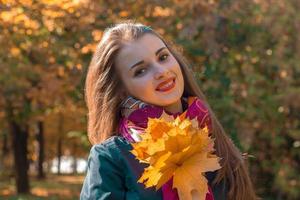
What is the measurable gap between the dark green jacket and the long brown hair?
0.19 metres

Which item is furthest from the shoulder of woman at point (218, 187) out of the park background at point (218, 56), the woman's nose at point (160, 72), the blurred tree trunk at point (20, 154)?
the blurred tree trunk at point (20, 154)

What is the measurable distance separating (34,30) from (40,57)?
1.75m

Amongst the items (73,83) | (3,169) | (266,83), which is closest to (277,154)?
(266,83)

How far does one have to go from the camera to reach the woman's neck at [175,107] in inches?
81.8

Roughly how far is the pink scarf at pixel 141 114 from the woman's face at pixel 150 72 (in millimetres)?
37

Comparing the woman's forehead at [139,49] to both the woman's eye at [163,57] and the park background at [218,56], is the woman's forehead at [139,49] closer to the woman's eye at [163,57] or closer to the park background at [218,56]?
the woman's eye at [163,57]

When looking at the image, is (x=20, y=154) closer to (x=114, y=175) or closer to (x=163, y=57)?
(x=163, y=57)

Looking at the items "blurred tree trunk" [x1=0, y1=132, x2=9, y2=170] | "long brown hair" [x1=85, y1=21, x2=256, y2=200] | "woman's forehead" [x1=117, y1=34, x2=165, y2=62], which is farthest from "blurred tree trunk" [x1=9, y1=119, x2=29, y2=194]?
"woman's forehead" [x1=117, y1=34, x2=165, y2=62]

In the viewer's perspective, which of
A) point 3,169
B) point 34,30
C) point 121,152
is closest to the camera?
point 121,152

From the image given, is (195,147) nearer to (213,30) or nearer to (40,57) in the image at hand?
(213,30)

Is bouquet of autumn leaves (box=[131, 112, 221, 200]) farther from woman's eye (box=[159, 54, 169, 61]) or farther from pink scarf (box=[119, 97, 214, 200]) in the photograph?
woman's eye (box=[159, 54, 169, 61])

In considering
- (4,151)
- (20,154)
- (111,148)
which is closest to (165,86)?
(111,148)

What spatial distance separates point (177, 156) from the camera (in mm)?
1711

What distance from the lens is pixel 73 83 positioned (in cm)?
877
